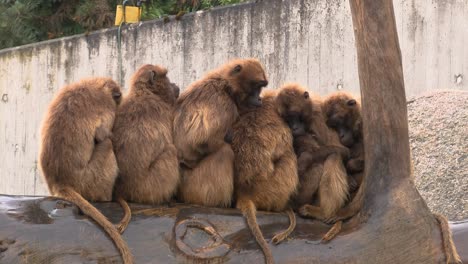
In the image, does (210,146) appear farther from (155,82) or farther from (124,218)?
(124,218)

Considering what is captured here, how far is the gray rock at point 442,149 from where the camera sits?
946 centimetres

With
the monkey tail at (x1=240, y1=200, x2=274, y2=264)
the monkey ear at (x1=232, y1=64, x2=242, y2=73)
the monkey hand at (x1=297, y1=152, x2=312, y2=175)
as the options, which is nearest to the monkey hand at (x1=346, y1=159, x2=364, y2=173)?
the monkey hand at (x1=297, y1=152, x2=312, y2=175)

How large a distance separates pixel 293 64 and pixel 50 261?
6.87 m

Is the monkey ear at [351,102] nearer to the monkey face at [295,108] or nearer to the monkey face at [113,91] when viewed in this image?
the monkey face at [295,108]

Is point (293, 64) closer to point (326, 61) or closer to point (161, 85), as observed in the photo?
point (326, 61)

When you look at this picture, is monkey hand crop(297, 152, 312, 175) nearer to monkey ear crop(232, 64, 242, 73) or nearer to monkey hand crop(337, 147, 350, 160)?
monkey hand crop(337, 147, 350, 160)

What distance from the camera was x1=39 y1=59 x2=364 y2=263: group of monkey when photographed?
696 centimetres

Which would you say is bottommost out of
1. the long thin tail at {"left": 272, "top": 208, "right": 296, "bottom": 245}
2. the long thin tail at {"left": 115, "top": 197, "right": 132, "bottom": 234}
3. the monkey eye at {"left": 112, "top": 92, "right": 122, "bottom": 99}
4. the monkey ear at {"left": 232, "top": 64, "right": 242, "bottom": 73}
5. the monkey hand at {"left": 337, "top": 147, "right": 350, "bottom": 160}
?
the long thin tail at {"left": 272, "top": 208, "right": 296, "bottom": 245}

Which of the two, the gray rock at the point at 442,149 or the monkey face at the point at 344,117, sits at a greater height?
the monkey face at the point at 344,117

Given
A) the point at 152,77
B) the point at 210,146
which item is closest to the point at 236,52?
the point at 152,77

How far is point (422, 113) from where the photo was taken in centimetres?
1014

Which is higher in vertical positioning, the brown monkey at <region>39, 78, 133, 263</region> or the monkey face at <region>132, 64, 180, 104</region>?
the monkey face at <region>132, 64, 180, 104</region>

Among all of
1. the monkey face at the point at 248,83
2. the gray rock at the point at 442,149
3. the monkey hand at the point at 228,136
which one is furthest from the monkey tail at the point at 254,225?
the gray rock at the point at 442,149

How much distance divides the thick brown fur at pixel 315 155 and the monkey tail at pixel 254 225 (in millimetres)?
430
